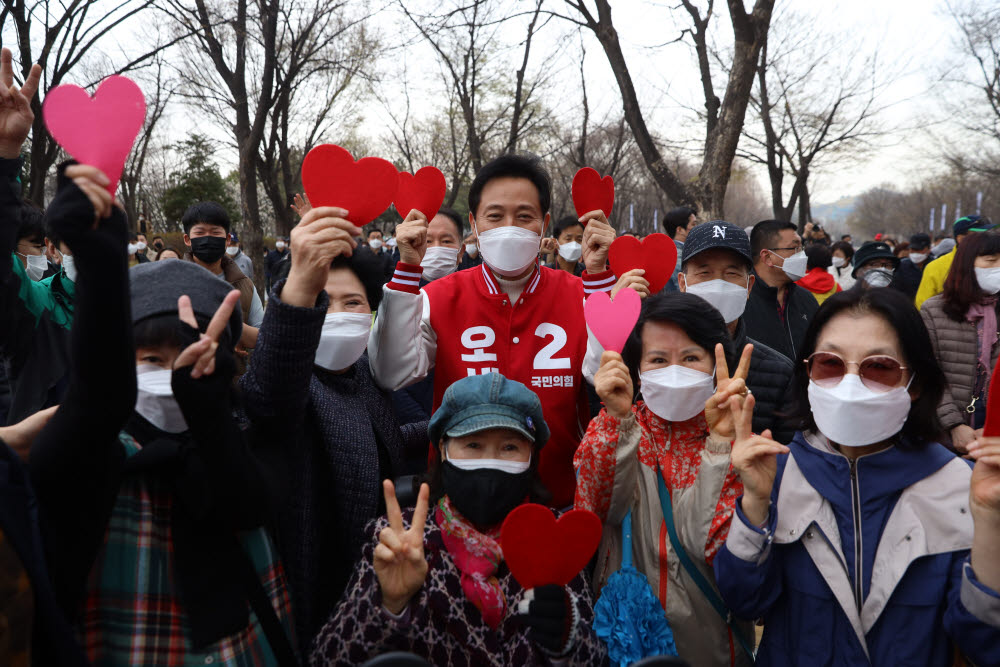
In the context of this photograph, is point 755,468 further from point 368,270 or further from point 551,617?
point 368,270

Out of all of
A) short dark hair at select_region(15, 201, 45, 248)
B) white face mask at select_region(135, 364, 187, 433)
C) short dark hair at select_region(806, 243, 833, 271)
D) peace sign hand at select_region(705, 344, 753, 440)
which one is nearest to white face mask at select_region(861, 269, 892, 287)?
short dark hair at select_region(806, 243, 833, 271)

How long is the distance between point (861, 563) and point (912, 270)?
861 cm

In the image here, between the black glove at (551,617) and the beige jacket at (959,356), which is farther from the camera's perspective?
the beige jacket at (959,356)

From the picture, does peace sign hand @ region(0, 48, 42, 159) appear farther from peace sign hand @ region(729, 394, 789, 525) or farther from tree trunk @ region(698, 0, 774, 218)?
tree trunk @ region(698, 0, 774, 218)

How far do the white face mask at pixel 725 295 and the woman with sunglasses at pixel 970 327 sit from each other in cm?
179

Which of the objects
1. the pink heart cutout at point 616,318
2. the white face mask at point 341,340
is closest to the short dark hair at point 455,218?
the white face mask at point 341,340

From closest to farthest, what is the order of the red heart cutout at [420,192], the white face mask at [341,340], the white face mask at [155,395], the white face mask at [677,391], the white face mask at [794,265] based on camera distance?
the white face mask at [155,395] → the white face mask at [677,391] → the white face mask at [341,340] → the red heart cutout at [420,192] → the white face mask at [794,265]

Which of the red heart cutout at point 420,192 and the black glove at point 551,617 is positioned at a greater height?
the red heart cutout at point 420,192

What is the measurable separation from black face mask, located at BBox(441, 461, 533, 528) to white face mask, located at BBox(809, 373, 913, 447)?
3.04 feet

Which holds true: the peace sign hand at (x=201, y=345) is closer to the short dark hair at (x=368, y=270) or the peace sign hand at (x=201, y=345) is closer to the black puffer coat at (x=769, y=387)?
the short dark hair at (x=368, y=270)

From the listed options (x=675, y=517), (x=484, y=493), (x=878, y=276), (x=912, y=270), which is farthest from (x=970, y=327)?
(x=912, y=270)

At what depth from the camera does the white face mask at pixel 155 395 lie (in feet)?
4.99

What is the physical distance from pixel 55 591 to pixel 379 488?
3.18ft

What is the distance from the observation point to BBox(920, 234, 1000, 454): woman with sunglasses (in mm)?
3934
